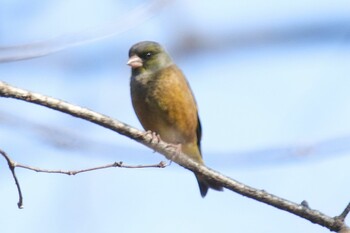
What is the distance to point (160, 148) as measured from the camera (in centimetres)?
403

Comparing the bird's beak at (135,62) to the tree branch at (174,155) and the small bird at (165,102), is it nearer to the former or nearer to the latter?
the small bird at (165,102)

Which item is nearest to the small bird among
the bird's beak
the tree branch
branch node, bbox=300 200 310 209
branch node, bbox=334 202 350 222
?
the bird's beak

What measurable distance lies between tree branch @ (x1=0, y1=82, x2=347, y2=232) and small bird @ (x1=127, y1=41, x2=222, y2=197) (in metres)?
1.20

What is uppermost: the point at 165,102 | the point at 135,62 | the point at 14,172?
the point at 135,62

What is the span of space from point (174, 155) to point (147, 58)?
199cm

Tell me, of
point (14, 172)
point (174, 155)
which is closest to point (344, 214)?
point (174, 155)

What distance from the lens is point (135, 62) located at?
5660mm

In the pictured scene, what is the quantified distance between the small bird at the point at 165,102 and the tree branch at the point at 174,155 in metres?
1.20

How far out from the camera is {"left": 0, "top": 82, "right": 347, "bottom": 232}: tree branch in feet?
9.93

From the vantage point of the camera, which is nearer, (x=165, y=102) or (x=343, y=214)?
(x=343, y=214)

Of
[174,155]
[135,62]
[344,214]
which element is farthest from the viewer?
[135,62]

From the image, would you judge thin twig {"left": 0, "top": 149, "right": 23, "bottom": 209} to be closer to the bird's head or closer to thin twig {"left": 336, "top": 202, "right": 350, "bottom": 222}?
thin twig {"left": 336, "top": 202, "right": 350, "bottom": 222}

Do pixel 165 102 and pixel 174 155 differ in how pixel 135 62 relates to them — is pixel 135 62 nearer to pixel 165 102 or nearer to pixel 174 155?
pixel 165 102

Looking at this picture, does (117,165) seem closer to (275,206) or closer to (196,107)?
(275,206)
